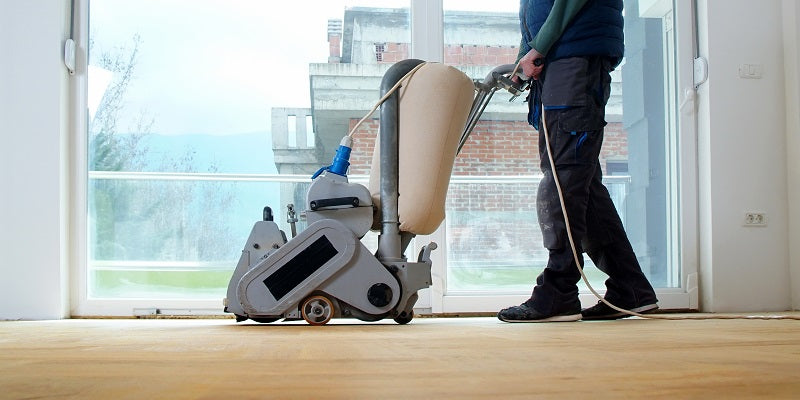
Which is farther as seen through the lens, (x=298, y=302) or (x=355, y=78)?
(x=355, y=78)

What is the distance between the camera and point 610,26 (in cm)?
226

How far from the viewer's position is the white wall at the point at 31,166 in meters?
3.01

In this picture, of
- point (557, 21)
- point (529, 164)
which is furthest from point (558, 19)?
point (529, 164)

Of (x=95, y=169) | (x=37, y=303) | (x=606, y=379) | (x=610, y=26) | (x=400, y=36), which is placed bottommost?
(x=37, y=303)

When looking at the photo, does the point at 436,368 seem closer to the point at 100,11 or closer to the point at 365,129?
the point at 365,129

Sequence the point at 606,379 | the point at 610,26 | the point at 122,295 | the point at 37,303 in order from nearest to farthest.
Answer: the point at 606,379, the point at 610,26, the point at 37,303, the point at 122,295

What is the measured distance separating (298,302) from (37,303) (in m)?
1.50

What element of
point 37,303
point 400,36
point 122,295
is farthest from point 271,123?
point 37,303

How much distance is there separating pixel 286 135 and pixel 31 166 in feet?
3.26

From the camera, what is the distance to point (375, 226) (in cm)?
214

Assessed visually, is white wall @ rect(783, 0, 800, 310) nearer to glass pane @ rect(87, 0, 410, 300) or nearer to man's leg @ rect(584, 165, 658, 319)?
man's leg @ rect(584, 165, 658, 319)

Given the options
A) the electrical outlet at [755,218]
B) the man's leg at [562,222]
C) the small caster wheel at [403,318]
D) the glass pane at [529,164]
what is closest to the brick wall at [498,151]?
the glass pane at [529,164]

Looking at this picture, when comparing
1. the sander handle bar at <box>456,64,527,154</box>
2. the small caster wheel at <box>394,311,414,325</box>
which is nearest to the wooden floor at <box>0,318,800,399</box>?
the small caster wheel at <box>394,311,414,325</box>

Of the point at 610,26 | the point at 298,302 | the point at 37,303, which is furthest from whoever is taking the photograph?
the point at 37,303
